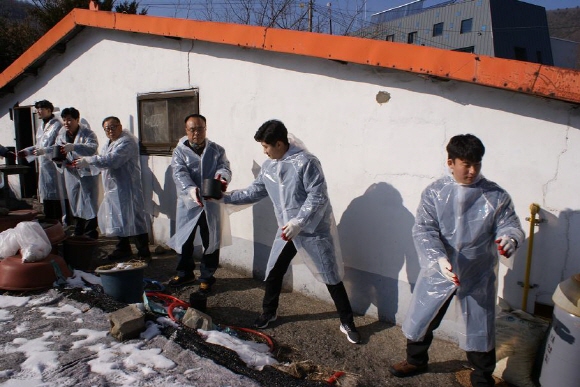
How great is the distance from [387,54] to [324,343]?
89.7 inches

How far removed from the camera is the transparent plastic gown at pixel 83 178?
5602 millimetres

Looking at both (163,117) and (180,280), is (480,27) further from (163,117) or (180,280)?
(180,280)

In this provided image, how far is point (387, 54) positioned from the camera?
3236 mm

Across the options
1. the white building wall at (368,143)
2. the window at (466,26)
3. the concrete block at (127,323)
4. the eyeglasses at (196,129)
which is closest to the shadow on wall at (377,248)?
the white building wall at (368,143)

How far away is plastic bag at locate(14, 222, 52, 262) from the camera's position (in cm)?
383

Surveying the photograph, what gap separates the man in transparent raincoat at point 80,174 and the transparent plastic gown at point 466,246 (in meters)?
4.50

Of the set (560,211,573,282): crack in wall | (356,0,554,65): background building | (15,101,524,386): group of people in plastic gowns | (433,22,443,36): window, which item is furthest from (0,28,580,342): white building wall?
(433,22,443,36): window

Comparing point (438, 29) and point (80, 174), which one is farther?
point (438, 29)

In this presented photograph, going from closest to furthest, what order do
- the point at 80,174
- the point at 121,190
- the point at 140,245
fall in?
the point at 121,190, the point at 140,245, the point at 80,174

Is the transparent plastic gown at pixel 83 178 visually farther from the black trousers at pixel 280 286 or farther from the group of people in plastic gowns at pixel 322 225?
the black trousers at pixel 280 286

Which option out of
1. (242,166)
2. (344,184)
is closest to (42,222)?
(242,166)

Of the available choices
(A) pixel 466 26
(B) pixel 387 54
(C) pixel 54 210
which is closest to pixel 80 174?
(C) pixel 54 210

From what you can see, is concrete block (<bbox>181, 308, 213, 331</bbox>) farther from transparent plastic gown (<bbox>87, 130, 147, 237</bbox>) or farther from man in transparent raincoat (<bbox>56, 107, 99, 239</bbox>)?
man in transparent raincoat (<bbox>56, 107, 99, 239</bbox>)

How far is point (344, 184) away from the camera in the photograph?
12.5 ft
